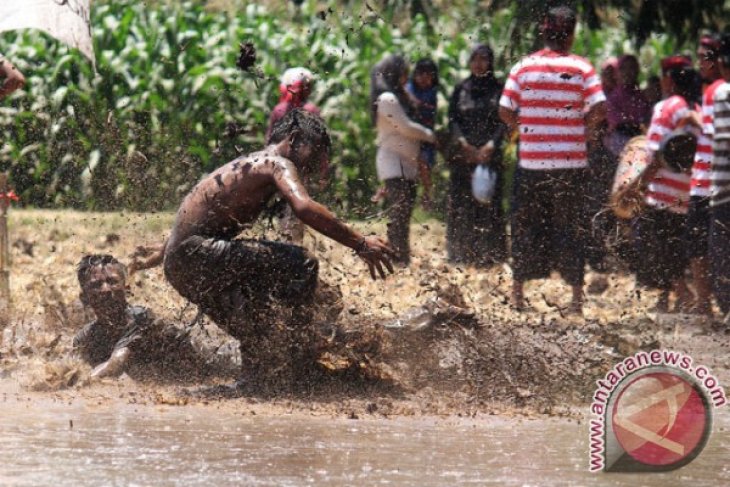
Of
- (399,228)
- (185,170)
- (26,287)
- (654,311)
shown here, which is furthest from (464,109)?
(185,170)

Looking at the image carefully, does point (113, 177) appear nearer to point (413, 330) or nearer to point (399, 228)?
point (399, 228)

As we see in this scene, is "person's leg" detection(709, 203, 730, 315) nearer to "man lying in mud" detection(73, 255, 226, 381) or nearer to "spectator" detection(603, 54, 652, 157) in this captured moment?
"spectator" detection(603, 54, 652, 157)

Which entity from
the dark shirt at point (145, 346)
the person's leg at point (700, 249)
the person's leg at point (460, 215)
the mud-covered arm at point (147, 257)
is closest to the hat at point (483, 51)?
the person's leg at point (460, 215)

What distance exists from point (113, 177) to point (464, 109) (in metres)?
5.14

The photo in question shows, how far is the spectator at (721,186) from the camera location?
9.93 m

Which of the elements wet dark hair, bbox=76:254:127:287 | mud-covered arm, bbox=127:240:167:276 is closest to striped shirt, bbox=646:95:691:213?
mud-covered arm, bbox=127:240:167:276

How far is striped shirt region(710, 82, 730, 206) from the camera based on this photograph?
9.93 m

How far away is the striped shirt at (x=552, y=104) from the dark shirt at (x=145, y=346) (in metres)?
2.95

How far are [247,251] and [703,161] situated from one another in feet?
11.9

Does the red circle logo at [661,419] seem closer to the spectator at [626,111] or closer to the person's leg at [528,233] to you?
the person's leg at [528,233]

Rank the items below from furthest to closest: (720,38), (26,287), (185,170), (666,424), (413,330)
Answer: (185,170), (26,287), (720,38), (413,330), (666,424)

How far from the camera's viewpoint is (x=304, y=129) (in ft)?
26.9

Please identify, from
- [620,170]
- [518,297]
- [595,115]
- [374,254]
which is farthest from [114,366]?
[620,170]

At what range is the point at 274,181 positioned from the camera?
8055mm
